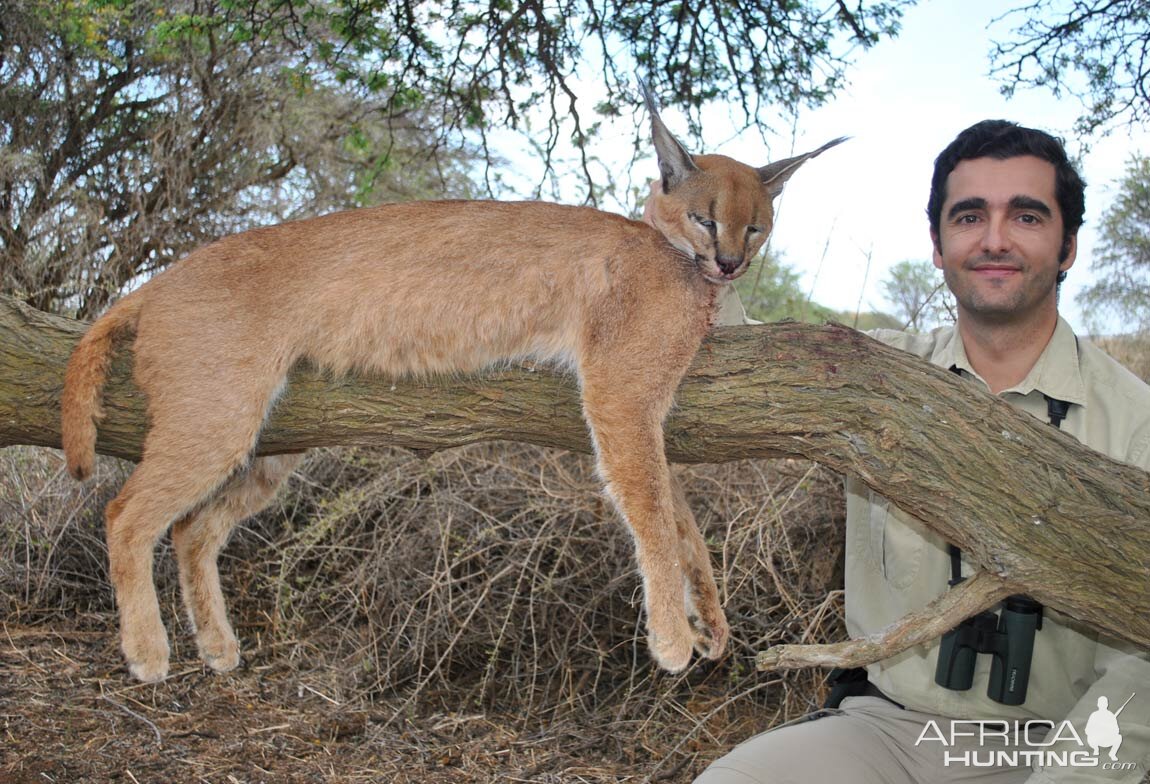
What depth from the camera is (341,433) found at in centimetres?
344

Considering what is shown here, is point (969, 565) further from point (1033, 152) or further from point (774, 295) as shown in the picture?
point (774, 295)

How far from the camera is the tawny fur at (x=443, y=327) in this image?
3396 mm

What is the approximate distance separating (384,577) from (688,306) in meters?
2.91

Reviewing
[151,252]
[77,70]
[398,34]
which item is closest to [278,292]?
[398,34]

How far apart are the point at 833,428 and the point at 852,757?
3.61 ft

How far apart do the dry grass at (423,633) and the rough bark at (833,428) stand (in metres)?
1.61

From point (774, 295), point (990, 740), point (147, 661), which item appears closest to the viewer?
point (990, 740)

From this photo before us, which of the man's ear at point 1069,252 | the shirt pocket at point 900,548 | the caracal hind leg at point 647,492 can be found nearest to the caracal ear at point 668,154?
the caracal hind leg at point 647,492

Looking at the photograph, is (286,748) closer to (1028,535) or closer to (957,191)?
(1028,535)

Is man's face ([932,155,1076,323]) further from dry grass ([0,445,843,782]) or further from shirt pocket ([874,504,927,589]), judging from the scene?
dry grass ([0,445,843,782])

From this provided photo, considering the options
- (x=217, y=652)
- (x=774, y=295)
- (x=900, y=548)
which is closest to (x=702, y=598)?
(x=900, y=548)

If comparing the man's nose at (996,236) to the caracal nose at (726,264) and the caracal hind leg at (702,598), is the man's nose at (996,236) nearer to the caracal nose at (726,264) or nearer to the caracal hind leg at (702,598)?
the caracal nose at (726,264)

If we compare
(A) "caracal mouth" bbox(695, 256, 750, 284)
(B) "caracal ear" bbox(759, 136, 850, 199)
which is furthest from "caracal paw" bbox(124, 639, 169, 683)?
(B) "caracal ear" bbox(759, 136, 850, 199)

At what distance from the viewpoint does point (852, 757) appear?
3.10 meters
